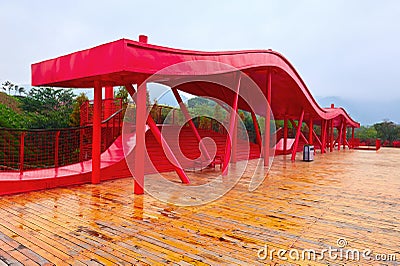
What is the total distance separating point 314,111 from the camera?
15.9m

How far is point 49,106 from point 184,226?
22206 millimetres

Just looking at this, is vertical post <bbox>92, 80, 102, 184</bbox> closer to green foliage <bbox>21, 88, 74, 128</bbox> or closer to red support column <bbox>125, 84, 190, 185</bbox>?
red support column <bbox>125, 84, 190, 185</bbox>

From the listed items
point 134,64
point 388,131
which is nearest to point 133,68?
point 134,64


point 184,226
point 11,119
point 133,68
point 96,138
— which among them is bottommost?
point 184,226

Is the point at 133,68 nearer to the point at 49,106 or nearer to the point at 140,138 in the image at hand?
the point at 140,138

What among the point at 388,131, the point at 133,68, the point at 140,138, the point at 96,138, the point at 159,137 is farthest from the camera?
the point at 388,131

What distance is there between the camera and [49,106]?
2312cm

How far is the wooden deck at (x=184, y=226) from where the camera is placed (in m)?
3.20

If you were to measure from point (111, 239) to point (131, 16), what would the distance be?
808 inches

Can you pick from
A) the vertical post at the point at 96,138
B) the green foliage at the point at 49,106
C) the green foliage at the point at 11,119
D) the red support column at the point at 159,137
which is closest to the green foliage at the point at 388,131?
the green foliage at the point at 49,106

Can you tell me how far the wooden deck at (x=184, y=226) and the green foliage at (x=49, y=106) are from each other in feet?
51.9

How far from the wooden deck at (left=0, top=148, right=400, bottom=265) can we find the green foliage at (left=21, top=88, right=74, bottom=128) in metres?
15.8

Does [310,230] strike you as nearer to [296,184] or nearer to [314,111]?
[296,184]

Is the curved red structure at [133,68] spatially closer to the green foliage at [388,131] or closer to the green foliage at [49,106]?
the green foliage at [49,106]
